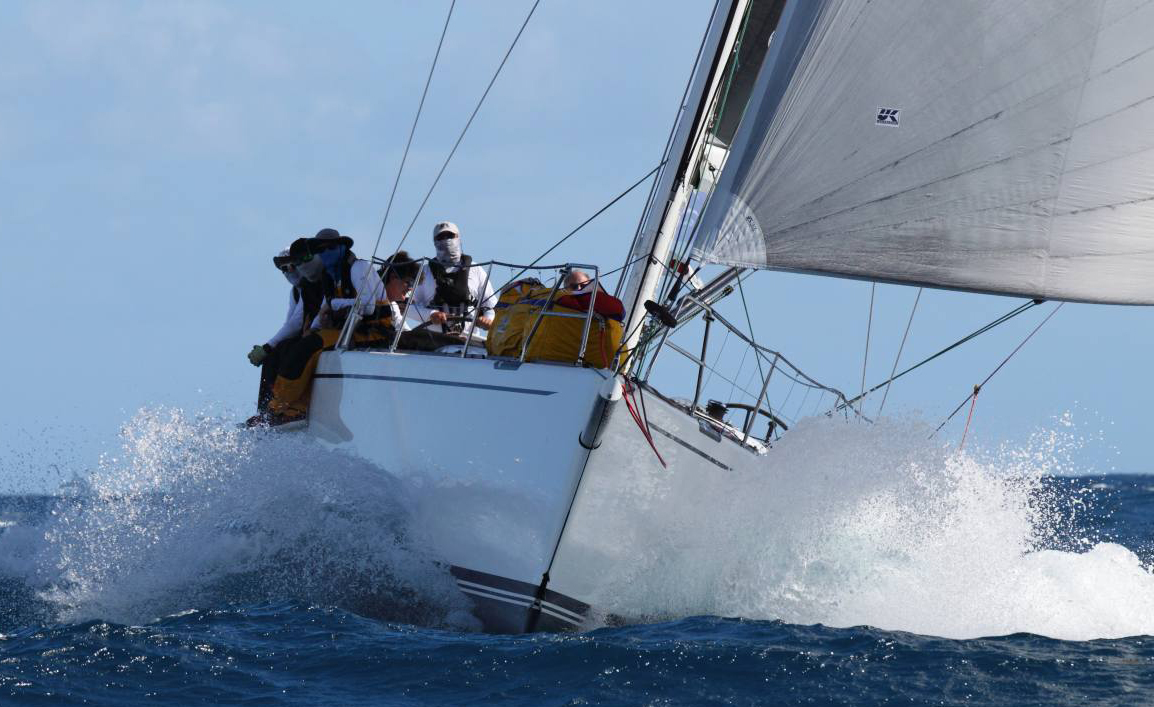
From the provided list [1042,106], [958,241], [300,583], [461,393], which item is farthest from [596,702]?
[1042,106]

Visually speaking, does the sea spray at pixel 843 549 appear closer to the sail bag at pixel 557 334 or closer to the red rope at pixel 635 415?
the red rope at pixel 635 415

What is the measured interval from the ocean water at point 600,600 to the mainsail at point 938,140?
0.99 metres

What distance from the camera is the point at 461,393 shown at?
6180 mm

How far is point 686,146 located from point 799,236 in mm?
962

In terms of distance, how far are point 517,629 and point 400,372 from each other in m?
1.47

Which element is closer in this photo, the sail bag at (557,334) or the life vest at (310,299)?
the sail bag at (557,334)

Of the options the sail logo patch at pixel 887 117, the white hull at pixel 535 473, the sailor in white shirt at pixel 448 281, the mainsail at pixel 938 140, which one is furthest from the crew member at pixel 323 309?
the sail logo patch at pixel 887 117

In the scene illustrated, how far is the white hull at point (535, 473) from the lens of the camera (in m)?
5.78

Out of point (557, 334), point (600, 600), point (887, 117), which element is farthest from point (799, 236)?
point (600, 600)

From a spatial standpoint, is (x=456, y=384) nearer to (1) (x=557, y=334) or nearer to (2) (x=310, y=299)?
(1) (x=557, y=334)

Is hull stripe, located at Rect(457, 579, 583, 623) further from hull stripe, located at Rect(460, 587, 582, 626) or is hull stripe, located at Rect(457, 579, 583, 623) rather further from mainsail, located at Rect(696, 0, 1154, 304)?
mainsail, located at Rect(696, 0, 1154, 304)

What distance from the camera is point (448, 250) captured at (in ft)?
26.2

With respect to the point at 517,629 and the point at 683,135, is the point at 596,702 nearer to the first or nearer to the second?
the point at 517,629

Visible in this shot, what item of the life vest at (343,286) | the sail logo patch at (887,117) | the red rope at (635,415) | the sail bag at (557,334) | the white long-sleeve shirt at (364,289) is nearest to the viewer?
the red rope at (635,415)
